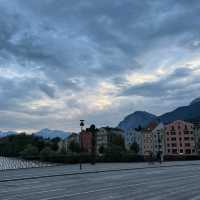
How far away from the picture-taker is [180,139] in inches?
6289

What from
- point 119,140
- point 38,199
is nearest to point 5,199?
point 38,199

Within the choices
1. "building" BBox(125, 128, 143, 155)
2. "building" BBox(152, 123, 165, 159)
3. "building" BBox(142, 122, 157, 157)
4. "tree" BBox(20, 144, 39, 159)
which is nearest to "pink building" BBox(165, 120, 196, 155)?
"building" BBox(152, 123, 165, 159)

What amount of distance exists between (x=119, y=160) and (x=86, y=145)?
5550 inches

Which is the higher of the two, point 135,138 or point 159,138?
point 135,138

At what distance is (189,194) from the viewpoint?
1658 centimetres

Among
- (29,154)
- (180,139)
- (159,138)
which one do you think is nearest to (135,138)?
(159,138)

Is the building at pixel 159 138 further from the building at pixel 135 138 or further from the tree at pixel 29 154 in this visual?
the tree at pixel 29 154

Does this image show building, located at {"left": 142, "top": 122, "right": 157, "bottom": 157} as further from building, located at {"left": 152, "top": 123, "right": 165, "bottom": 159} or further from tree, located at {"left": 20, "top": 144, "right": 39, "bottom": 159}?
tree, located at {"left": 20, "top": 144, "right": 39, "bottom": 159}

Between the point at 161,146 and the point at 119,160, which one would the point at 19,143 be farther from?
the point at 119,160

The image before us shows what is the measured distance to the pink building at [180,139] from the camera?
159m

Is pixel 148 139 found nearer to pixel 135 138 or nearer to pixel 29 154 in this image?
pixel 135 138

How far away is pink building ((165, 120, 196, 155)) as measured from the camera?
520ft

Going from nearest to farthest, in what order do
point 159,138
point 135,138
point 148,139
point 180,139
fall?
point 180,139 → point 159,138 → point 148,139 → point 135,138

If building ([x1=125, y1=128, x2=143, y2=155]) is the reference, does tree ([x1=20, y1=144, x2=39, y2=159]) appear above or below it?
below
